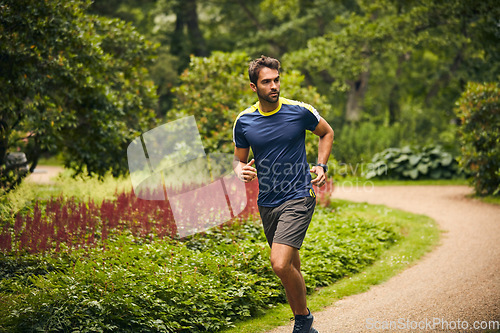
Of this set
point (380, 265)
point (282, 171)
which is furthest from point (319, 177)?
point (380, 265)

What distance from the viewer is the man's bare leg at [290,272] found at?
3.87 metres

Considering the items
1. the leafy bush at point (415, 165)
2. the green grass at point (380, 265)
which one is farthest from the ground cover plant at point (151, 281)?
the leafy bush at point (415, 165)

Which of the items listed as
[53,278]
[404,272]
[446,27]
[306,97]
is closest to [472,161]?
[306,97]

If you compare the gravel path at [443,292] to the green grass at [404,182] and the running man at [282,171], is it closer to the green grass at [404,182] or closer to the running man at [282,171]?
the running man at [282,171]

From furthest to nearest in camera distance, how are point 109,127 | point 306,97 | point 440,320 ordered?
point 306,97 → point 109,127 → point 440,320

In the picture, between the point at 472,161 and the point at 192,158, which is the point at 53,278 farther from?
the point at 472,161

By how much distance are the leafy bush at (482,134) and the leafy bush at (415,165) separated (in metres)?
3.68

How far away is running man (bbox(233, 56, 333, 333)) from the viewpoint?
13.1ft

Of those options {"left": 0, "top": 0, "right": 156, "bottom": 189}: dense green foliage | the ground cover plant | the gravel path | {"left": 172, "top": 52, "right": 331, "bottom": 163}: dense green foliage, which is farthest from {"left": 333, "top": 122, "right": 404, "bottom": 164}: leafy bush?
the ground cover plant

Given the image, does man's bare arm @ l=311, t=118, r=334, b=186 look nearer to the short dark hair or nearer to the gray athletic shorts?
the gray athletic shorts

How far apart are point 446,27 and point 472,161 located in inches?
288

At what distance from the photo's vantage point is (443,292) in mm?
5496

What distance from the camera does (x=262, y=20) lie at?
24.9m

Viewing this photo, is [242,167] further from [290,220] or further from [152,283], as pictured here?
[152,283]
